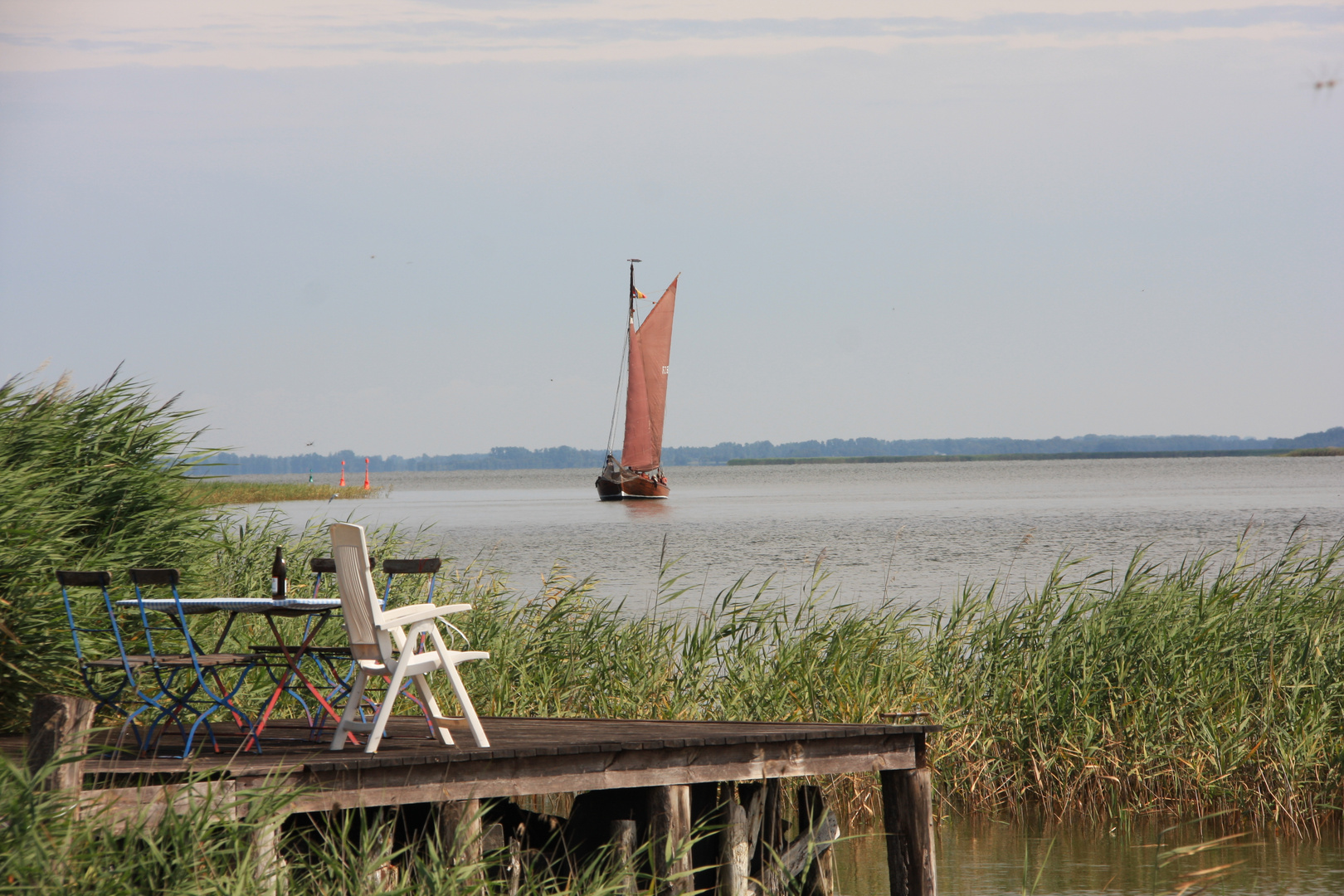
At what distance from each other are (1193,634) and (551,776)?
225 inches

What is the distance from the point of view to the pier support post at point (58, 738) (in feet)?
15.3

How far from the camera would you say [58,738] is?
184 inches

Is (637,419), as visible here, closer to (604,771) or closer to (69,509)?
(69,509)

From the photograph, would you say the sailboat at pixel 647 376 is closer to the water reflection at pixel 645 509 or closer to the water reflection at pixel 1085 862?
the water reflection at pixel 645 509

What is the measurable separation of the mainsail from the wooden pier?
51.4 metres

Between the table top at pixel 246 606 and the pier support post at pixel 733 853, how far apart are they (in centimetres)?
232

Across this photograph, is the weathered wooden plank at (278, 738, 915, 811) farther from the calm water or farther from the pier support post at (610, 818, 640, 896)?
the calm water

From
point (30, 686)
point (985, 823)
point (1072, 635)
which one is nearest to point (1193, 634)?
point (1072, 635)

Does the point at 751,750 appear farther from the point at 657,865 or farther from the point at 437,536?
the point at 437,536

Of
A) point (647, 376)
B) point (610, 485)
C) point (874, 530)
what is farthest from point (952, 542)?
point (610, 485)

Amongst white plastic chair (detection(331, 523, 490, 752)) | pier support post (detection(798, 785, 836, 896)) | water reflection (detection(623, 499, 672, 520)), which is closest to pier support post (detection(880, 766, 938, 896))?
pier support post (detection(798, 785, 836, 896))

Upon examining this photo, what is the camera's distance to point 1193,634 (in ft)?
31.5

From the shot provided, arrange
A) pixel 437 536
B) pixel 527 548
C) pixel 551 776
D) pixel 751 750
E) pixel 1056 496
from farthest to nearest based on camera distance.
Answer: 1. pixel 1056 496
2. pixel 437 536
3. pixel 527 548
4. pixel 751 750
5. pixel 551 776

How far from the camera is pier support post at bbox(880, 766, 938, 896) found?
6.86 meters
